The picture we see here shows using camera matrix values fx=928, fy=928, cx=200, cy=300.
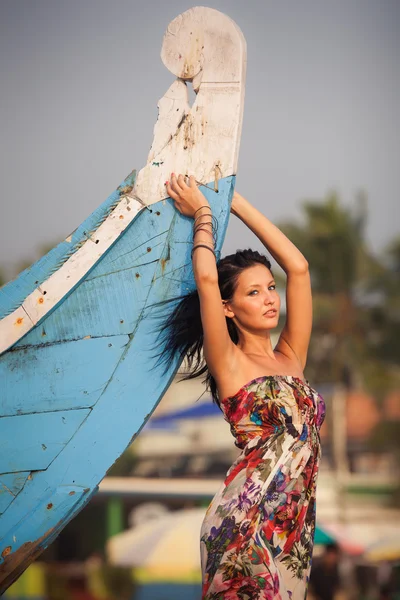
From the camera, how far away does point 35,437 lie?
2961 mm

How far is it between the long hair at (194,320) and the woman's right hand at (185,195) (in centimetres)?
19

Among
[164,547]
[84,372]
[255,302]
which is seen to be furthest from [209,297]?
[164,547]

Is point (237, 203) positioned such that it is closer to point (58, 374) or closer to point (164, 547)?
point (58, 374)

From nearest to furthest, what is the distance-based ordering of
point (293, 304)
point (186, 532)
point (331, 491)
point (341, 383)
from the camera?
point (293, 304) < point (186, 532) < point (331, 491) < point (341, 383)

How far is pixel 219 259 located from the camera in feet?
9.77

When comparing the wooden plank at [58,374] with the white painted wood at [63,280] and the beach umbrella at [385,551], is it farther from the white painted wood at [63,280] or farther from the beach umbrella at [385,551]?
the beach umbrella at [385,551]

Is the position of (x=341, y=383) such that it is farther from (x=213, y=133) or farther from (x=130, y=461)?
(x=213, y=133)

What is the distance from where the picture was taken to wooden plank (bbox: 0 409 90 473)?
2.94m

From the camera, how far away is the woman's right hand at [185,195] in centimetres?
298

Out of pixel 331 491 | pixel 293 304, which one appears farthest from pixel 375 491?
pixel 293 304

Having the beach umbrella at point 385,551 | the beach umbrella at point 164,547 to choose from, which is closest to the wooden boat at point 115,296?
the beach umbrella at point 164,547

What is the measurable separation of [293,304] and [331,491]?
612 inches

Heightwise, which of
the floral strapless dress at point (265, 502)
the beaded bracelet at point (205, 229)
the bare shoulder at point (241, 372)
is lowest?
the floral strapless dress at point (265, 502)

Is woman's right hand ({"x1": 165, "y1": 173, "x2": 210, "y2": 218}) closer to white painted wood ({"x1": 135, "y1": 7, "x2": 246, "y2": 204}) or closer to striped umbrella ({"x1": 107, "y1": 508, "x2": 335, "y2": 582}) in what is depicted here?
white painted wood ({"x1": 135, "y1": 7, "x2": 246, "y2": 204})
